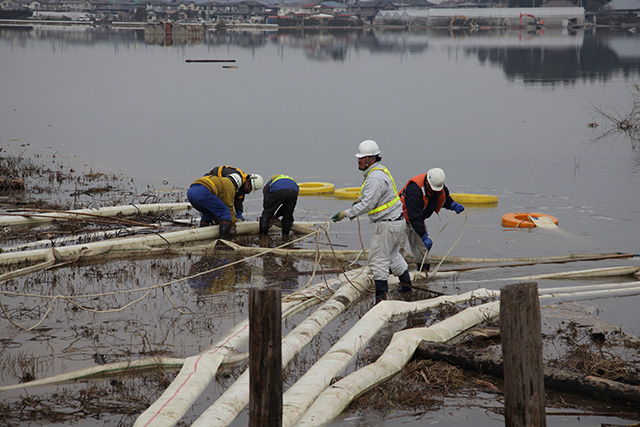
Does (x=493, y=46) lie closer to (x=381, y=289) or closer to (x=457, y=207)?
(x=457, y=207)

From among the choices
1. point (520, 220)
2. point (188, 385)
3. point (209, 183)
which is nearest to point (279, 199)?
point (209, 183)

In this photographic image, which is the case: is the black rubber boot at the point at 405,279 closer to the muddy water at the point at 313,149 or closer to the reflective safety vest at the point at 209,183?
the muddy water at the point at 313,149

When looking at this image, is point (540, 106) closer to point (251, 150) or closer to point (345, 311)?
point (251, 150)

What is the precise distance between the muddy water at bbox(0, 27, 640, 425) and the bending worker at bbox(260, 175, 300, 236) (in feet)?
4.20

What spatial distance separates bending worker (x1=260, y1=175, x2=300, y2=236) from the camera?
12.7 meters

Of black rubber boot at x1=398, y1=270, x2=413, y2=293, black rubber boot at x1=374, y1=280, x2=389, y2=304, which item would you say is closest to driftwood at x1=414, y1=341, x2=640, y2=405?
black rubber boot at x1=374, y1=280, x2=389, y2=304

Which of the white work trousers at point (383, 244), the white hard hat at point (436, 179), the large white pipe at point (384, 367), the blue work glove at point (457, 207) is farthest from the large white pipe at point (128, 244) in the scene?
the large white pipe at point (384, 367)

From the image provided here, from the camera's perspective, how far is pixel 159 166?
22328 mm

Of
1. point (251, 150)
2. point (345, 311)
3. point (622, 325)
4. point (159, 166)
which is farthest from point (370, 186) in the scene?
point (251, 150)

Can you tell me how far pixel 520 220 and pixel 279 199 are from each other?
5.24 m

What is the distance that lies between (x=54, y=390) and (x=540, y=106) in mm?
34392

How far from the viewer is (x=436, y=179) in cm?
999

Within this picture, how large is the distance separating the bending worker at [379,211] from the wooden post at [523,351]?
3924mm

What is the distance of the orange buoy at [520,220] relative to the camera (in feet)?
47.8
